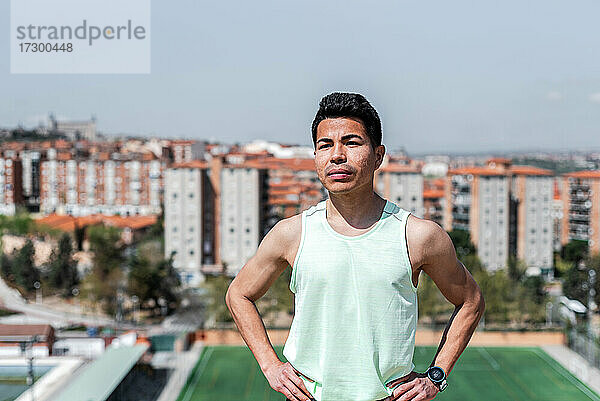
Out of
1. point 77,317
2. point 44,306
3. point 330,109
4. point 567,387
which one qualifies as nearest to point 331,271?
point 330,109

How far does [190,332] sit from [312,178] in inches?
264

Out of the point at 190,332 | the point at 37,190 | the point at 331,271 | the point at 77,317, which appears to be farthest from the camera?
the point at 37,190

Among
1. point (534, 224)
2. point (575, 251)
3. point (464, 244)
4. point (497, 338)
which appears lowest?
point (497, 338)

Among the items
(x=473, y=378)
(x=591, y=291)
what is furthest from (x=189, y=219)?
(x=591, y=291)

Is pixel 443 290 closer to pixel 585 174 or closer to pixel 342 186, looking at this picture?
pixel 342 186

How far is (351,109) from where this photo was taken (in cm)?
91

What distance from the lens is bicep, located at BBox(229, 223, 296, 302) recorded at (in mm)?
954

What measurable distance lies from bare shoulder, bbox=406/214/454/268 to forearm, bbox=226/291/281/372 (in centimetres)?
21

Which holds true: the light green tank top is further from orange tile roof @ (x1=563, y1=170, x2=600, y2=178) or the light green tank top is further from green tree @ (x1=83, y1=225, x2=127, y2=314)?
orange tile roof @ (x1=563, y1=170, x2=600, y2=178)

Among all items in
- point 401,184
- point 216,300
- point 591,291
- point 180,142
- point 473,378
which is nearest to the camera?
point 473,378

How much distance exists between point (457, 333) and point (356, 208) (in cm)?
20

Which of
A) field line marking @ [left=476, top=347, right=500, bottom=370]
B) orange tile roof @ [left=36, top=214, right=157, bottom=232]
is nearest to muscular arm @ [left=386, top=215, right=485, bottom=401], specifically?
field line marking @ [left=476, top=347, right=500, bottom=370]

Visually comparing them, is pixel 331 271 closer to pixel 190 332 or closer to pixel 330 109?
pixel 330 109

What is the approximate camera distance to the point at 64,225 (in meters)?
14.8
